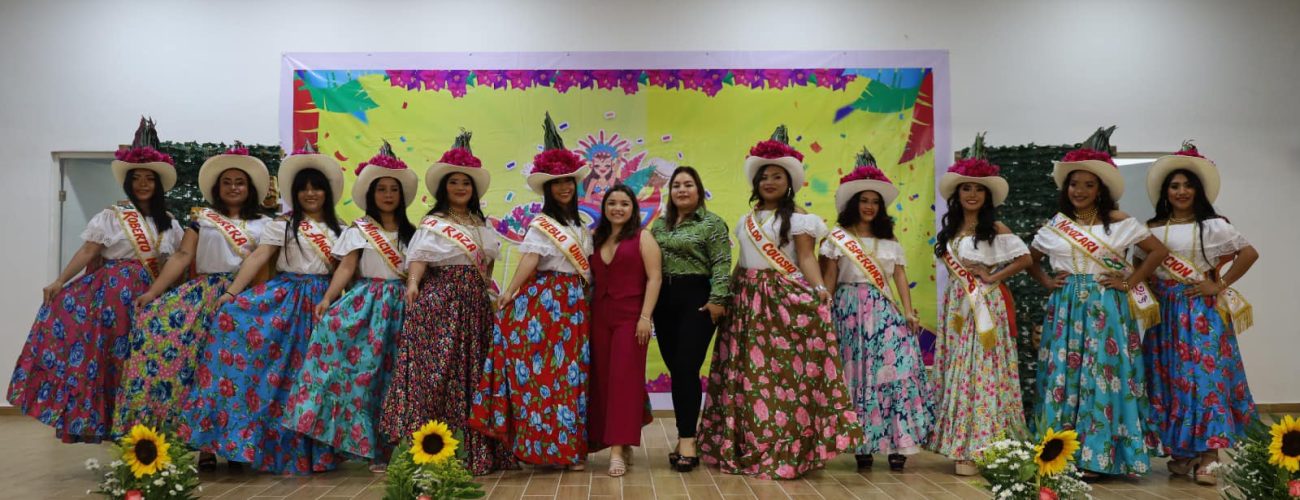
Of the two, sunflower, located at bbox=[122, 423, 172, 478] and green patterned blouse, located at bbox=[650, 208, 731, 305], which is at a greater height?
green patterned blouse, located at bbox=[650, 208, 731, 305]

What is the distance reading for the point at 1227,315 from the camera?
3.84 meters

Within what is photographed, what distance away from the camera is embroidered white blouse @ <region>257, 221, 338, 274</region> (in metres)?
3.87

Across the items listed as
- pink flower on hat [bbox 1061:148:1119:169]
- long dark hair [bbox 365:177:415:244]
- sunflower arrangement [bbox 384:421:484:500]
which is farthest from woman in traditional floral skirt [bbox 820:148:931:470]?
sunflower arrangement [bbox 384:421:484:500]

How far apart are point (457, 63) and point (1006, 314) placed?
3.88 metres

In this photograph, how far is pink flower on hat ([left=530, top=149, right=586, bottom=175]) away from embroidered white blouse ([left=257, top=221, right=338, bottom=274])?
3.29 ft

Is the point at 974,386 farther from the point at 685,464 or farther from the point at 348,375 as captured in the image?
the point at 348,375

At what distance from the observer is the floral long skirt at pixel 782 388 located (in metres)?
3.70

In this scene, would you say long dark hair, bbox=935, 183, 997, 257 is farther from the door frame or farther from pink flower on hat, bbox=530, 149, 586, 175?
the door frame

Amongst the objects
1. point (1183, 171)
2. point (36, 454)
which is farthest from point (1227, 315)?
point (36, 454)

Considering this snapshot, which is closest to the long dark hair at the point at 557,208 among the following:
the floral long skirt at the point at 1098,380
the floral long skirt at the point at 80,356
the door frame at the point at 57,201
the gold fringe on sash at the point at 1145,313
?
the floral long skirt at the point at 80,356

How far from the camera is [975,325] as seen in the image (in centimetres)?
Answer: 385

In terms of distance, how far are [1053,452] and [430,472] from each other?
62.4 inches

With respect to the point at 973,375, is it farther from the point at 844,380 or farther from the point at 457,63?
the point at 457,63

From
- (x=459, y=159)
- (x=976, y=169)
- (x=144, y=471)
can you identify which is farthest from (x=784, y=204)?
(x=144, y=471)
